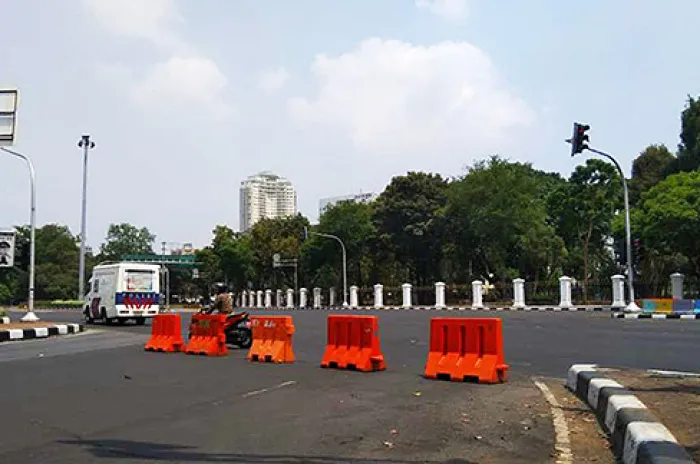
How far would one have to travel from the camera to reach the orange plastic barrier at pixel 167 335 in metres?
15.4

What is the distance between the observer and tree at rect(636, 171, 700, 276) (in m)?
34.9

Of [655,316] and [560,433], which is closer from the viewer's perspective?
[560,433]

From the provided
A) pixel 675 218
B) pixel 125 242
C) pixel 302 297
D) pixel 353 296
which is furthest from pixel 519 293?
pixel 125 242

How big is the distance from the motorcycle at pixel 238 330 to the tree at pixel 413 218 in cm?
4281

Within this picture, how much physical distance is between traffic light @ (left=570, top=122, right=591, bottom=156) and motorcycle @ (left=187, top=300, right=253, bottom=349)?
1525 cm

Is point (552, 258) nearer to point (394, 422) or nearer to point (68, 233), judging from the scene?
point (394, 422)

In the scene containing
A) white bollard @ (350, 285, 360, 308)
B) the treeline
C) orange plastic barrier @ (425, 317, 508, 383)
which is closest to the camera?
orange plastic barrier @ (425, 317, 508, 383)

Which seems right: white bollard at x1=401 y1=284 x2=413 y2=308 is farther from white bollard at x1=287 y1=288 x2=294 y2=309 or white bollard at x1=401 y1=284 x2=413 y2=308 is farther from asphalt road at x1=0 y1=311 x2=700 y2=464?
asphalt road at x1=0 y1=311 x2=700 y2=464

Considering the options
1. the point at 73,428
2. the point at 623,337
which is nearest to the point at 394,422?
the point at 73,428

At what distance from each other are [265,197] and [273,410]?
428 feet

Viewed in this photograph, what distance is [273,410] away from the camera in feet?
24.8

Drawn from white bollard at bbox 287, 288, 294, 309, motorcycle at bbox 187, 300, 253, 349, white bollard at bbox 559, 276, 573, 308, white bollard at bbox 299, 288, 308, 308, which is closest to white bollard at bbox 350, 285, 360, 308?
white bollard at bbox 299, 288, 308, 308

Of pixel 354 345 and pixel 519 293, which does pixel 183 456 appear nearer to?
pixel 354 345

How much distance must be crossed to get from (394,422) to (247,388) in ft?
9.90
